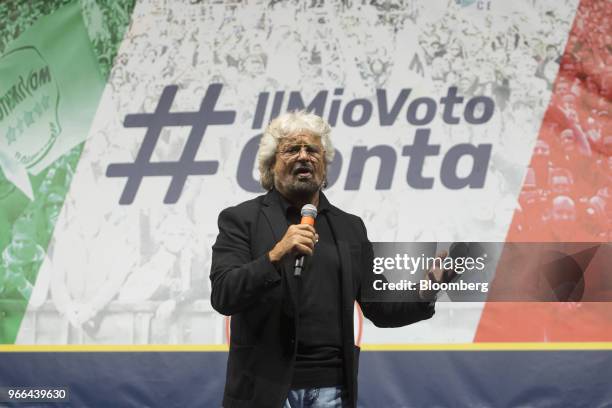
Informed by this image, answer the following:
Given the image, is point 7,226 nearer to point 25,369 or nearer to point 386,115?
point 25,369

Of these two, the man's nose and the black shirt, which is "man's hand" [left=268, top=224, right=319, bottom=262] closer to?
the black shirt

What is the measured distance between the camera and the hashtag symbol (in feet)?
13.2

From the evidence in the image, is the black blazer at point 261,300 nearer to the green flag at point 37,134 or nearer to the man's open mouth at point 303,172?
the man's open mouth at point 303,172

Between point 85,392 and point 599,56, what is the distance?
2789 millimetres

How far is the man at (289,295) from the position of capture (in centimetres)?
183

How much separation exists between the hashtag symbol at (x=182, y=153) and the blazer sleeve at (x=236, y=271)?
6.72ft

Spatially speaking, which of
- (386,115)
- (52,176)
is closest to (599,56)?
(386,115)

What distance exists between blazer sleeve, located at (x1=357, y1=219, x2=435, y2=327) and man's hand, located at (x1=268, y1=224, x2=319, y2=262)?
1.09 feet

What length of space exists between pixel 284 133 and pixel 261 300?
439 millimetres

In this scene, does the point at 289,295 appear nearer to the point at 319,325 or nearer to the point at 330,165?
the point at 319,325

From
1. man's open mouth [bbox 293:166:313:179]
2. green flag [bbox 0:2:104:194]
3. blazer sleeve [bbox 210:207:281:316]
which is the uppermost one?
man's open mouth [bbox 293:166:313:179]

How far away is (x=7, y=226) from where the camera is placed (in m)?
4.12

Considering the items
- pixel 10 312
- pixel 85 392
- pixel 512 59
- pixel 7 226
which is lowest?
pixel 85 392

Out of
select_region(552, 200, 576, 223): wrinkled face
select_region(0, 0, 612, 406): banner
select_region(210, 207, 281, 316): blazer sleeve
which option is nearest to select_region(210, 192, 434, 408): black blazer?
select_region(210, 207, 281, 316): blazer sleeve
